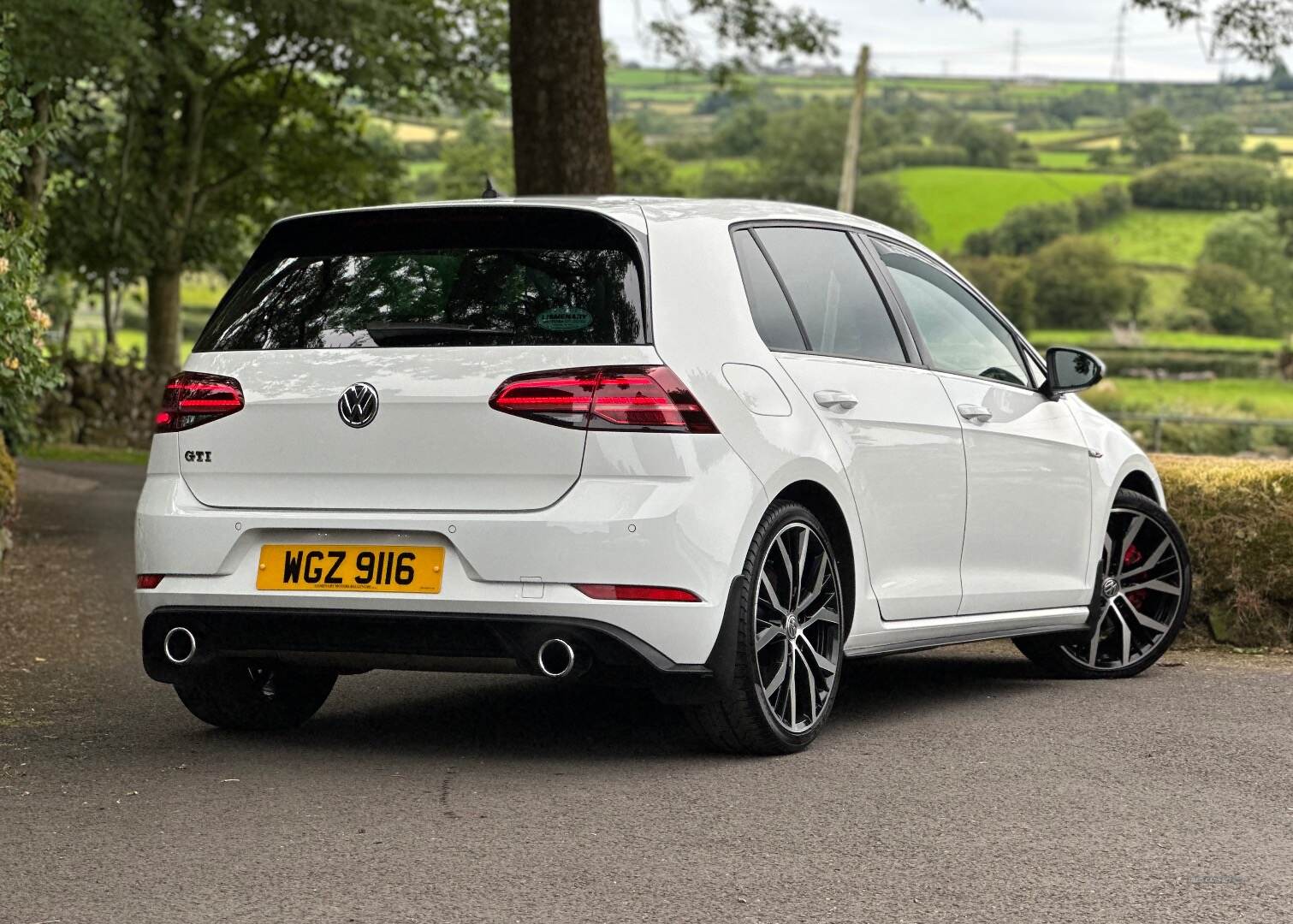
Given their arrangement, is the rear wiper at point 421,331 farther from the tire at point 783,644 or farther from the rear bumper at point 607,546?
the tire at point 783,644

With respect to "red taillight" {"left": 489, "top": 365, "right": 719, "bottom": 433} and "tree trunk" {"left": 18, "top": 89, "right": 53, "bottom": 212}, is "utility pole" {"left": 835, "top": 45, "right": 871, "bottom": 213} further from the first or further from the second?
"red taillight" {"left": 489, "top": 365, "right": 719, "bottom": 433}

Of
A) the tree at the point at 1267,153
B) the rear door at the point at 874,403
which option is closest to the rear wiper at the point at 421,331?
the rear door at the point at 874,403

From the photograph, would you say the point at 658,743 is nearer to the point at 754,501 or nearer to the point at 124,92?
the point at 754,501

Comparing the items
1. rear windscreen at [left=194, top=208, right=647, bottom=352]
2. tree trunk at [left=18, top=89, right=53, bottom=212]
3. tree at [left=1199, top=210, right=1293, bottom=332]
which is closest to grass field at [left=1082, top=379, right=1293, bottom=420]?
tree at [left=1199, top=210, right=1293, bottom=332]

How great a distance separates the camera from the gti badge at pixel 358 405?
5879 millimetres

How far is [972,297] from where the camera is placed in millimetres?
7758

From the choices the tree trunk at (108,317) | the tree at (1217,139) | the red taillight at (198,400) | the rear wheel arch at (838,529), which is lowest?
the tree at (1217,139)

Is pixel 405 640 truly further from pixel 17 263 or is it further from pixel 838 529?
pixel 17 263

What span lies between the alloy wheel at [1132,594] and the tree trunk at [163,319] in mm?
26842

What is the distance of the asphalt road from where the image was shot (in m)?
4.42

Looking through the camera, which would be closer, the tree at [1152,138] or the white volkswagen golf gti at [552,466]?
the white volkswagen golf gti at [552,466]

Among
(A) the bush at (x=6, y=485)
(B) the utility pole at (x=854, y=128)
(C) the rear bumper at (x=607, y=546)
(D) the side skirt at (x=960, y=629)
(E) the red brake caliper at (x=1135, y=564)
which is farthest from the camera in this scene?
(B) the utility pole at (x=854, y=128)

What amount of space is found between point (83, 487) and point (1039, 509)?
15725mm

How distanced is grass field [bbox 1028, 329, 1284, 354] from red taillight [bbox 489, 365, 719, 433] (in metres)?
86.2
